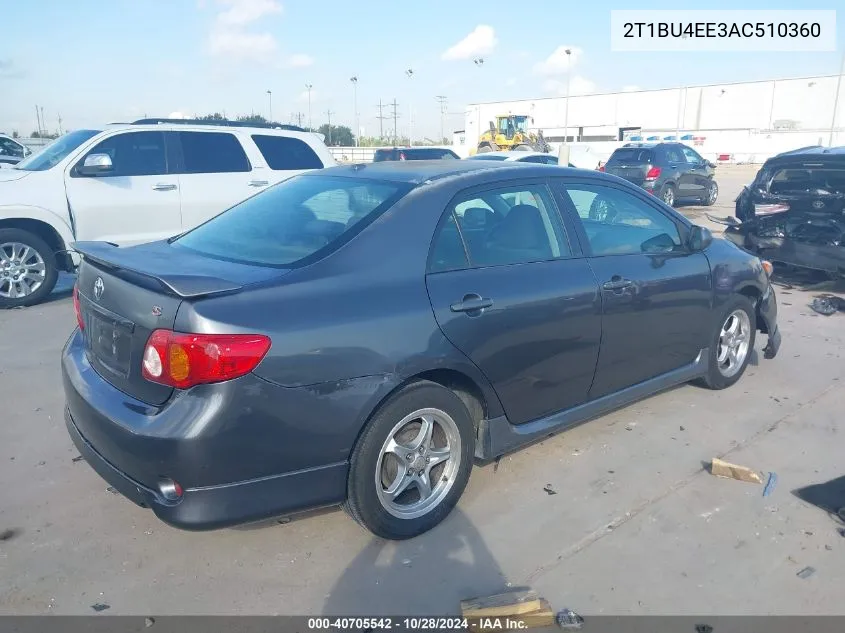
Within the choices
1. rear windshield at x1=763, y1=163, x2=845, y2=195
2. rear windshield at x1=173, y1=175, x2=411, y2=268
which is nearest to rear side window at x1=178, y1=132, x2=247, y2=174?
rear windshield at x1=173, y1=175, x2=411, y2=268

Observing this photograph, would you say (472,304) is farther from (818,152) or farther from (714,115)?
(714,115)

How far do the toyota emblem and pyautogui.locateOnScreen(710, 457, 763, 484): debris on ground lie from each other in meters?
3.32

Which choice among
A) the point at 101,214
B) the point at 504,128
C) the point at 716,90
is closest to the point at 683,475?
the point at 101,214

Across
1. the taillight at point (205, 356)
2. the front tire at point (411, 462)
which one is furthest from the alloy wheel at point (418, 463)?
the taillight at point (205, 356)

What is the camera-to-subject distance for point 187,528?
105 inches

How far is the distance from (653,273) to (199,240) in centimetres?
264

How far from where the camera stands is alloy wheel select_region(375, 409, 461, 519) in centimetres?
311

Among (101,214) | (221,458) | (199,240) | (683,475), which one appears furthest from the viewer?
(101,214)

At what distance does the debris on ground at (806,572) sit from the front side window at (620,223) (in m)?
1.85

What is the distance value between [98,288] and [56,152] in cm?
560

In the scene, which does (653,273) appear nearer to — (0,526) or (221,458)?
(221,458)

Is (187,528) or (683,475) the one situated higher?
(187,528)

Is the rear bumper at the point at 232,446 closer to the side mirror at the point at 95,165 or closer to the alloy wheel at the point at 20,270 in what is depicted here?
the side mirror at the point at 95,165

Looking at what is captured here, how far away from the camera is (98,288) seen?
3092 millimetres
